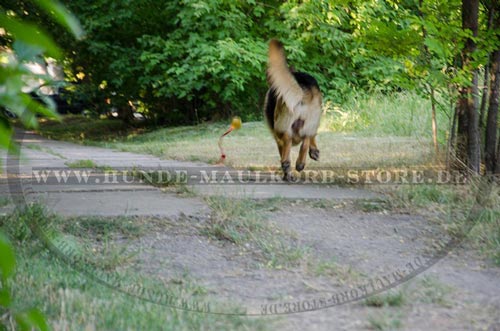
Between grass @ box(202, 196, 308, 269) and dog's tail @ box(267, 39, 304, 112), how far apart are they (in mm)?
1412

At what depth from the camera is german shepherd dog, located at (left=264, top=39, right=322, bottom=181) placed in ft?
17.4

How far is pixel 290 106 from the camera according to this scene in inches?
217

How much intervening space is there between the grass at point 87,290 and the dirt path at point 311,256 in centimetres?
12

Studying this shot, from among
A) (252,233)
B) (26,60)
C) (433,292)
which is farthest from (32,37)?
(252,233)

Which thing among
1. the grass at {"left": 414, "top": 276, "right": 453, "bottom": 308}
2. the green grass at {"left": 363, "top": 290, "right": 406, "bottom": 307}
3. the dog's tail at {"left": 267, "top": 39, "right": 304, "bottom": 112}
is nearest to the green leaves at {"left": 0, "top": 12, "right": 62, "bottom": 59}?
the green grass at {"left": 363, "top": 290, "right": 406, "bottom": 307}

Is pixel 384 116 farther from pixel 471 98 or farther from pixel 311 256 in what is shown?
pixel 311 256

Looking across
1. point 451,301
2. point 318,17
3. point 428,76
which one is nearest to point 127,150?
point 318,17

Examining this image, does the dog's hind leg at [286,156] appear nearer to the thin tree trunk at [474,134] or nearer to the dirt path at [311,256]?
the dirt path at [311,256]

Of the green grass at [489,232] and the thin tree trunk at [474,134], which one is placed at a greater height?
the thin tree trunk at [474,134]

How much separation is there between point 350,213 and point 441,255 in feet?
3.32

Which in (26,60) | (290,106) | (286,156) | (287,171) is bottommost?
(287,171)

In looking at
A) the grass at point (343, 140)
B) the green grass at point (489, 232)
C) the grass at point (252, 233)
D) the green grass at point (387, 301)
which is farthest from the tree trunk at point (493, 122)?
the green grass at point (387, 301)

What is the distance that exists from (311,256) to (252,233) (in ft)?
1.63

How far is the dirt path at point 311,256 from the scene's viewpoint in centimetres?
261
